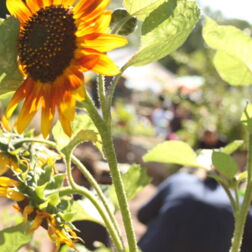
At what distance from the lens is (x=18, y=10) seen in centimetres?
45

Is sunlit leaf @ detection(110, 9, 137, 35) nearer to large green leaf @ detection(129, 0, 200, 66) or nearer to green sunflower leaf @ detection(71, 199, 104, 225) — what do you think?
large green leaf @ detection(129, 0, 200, 66)

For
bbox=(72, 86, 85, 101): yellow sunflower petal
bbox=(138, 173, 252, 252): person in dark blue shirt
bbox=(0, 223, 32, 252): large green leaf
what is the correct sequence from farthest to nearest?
bbox=(138, 173, 252, 252): person in dark blue shirt, bbox=(0, 223, 32, 252): large green leaf, bbox=(72, 86, 85, 101): yellow sunflower petal

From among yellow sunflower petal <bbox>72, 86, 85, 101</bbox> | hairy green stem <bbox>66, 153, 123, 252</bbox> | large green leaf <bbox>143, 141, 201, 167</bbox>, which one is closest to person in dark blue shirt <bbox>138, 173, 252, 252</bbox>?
large green leaf <bbox>143, 141, 201, 167</bbox>

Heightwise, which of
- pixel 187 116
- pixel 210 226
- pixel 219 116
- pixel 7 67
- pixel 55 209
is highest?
pixel 7 67

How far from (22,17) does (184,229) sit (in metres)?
1.52

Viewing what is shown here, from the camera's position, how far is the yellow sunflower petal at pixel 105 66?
0.40 m

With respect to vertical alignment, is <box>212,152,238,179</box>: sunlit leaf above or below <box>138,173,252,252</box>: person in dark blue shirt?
above

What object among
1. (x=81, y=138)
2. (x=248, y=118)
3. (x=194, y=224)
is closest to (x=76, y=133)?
(x=81, y=138)

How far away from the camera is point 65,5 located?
0.44 metres

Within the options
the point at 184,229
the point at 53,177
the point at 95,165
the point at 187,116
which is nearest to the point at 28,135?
the point at 53,177

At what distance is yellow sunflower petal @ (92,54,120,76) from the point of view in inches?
15.6

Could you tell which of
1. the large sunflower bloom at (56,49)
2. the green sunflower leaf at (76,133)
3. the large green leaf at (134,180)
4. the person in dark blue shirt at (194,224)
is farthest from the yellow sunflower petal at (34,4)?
the person in dark blue shirt at (194,224)

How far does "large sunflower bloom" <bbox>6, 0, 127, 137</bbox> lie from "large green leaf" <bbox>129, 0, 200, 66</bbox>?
0.02 metres

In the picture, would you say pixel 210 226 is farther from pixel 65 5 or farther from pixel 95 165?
pixel 65 5
